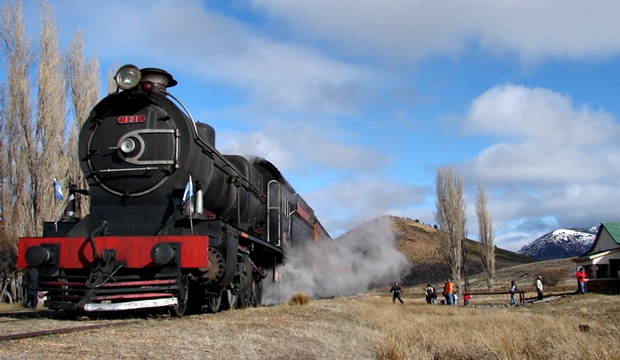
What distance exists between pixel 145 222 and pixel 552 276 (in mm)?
44134

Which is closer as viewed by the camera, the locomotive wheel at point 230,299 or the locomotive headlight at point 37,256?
the locomotive headlight at point 37,256

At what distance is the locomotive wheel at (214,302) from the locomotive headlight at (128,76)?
13.1 ft

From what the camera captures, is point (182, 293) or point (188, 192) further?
point (188, 192)

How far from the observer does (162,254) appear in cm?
915

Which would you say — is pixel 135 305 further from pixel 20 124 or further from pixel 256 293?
pixel 20 124

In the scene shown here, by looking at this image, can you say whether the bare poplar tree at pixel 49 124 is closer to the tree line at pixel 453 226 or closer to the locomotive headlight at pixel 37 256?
the locomotive headlight at pixel 37 256

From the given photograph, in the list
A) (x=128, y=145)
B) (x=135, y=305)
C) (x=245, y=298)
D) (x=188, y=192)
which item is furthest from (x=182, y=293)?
(x=245, y=298)

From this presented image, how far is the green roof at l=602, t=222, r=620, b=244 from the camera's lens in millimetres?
32812

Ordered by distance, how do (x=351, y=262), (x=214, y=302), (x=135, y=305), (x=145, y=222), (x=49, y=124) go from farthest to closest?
(x=351, y=262), (x=49, y=124), (x=214, y=302), (x=145, y=222), (x=135, y=305)

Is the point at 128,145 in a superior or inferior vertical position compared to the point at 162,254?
superior

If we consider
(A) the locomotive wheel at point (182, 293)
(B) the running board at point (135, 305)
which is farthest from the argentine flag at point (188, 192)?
(B) the running board at point (135, 305)

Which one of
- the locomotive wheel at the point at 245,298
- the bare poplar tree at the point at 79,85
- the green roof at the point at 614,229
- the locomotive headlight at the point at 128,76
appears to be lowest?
the locomotive wheel at the point at 245,298

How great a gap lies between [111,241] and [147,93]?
2.69 meters

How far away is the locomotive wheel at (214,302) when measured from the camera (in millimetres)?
10961
